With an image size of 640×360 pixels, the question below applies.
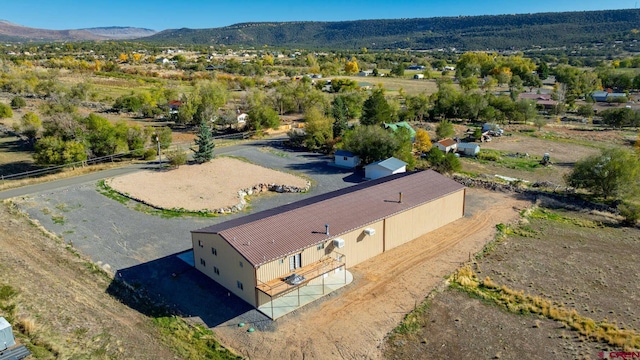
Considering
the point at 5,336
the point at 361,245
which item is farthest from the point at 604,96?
the point at 5,336

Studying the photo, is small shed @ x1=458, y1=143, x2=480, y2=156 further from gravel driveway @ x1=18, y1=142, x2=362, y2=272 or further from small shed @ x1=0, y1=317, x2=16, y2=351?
small shed @ x1=0, y1=317, x2=16, y2=351

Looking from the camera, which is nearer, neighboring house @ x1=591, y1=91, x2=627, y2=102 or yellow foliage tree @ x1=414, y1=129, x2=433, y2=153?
yellow foliage tree @ x1=414, y1=129, x2=433, y2=153

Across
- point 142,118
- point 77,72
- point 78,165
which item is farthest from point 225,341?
point 77,72

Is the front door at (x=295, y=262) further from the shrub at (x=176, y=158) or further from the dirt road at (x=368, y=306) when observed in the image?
the shrub at (x=176, y=158)

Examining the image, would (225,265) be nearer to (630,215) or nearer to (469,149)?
(630,215)

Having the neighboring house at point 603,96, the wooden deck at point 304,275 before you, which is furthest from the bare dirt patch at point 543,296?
the neighboring house at point 603,96

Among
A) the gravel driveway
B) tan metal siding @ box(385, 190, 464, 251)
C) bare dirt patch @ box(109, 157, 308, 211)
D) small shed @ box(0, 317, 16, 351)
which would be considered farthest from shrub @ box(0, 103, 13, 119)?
tan metal siding @ box(385, 190, 464, 251)

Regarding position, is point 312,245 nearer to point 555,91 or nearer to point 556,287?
point 556,287
